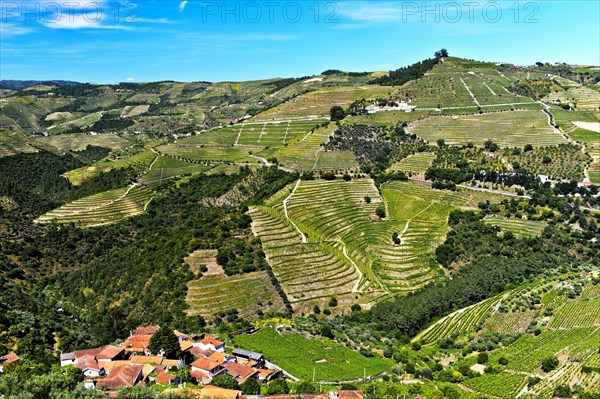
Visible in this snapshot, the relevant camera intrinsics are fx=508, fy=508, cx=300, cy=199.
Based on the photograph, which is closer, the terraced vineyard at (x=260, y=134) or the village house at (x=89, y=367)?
the village house at (x=89, y=367)

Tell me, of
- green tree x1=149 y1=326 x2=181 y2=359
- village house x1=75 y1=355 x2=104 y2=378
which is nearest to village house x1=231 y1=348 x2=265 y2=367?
green tree x1=149 y1=326 x2=181 y2=359

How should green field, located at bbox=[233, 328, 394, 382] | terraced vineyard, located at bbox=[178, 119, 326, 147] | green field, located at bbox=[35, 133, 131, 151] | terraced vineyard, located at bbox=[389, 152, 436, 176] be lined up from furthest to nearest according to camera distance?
green field, located at bbox=[35, 133, 131, 151]
terraced vineyard, located at bbox=[178, 119, 326, 147]
terraced vineyard, located at bbox=[389, 152, 436, 176]
green field, located at bbox=[233, 328, 394, 382]

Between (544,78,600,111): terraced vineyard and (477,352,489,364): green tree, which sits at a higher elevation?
(544,78,600,111): terraced vineyard

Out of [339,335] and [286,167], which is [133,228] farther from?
[339,335]

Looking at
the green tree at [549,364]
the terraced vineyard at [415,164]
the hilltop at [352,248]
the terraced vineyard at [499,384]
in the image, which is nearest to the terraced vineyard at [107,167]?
the hilltop at [352,248]

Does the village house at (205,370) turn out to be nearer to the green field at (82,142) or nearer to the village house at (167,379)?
the village house at (167,379)

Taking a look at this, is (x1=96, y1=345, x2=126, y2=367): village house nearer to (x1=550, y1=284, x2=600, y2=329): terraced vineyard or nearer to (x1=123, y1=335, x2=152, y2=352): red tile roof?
(x1=123, y1=335, x2=152, y2=352): red tile roof
